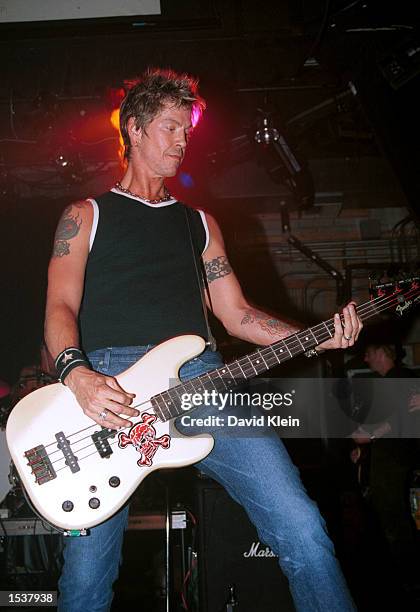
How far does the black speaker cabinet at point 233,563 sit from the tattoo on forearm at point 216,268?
3.58ft

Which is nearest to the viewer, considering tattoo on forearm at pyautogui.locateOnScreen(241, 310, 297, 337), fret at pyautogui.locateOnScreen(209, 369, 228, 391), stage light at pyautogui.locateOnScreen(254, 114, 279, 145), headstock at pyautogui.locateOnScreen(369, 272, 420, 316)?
fret at pyautogui.locateOnScreen(209, 369, 228, 391)

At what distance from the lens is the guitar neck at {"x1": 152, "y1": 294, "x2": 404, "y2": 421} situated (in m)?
2.15

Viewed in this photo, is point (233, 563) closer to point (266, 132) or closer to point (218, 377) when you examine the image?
point (218, 377)

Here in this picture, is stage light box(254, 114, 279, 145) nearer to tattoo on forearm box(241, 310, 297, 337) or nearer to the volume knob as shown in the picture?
tattoo on forearm box(241, 310, 297, 337)

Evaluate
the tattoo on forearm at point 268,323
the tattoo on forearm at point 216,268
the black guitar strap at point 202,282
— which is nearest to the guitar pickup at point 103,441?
the black guitar strap at point 202,282

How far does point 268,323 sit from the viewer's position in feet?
8.38

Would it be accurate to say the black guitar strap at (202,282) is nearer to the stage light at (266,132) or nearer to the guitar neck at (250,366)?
the guitar neck at (250,366)

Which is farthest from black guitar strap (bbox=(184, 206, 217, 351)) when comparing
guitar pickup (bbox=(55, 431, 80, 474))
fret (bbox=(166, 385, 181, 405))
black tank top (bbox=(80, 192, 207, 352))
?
guitar pickup (bbox=(55, 431, 80, 474))

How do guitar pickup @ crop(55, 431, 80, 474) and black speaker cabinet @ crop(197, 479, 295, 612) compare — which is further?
black speaker cabinet @ crop(197, 479, 295, 612)

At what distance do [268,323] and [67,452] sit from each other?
1028mm

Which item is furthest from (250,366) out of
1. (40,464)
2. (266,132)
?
(266,132)

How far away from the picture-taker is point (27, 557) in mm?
5062

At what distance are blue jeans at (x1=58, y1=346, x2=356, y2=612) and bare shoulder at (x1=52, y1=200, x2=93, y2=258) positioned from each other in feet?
1.57

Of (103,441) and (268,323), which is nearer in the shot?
(103,441)
